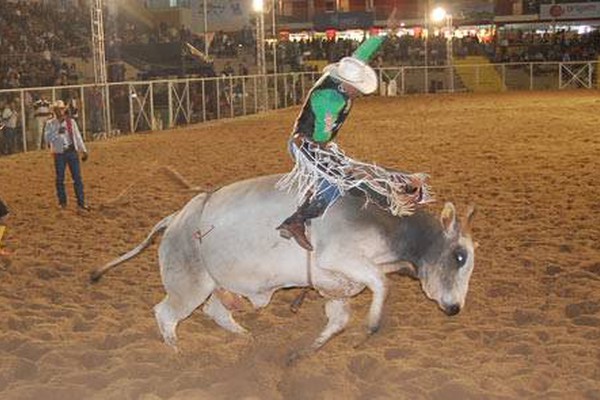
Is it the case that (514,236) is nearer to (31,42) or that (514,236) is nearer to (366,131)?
(366,131)

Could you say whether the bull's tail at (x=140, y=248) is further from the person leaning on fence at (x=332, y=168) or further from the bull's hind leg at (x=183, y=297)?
the person leaning on fence at (x=332, y=168)

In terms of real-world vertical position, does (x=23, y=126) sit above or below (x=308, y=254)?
below

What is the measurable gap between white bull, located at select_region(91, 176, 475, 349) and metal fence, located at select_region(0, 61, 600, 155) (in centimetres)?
1516

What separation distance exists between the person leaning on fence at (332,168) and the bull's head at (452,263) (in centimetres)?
30

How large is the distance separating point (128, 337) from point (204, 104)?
22.6 m

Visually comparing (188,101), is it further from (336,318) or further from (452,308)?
(452,308)

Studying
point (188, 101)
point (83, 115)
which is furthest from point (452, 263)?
point (188, 101)

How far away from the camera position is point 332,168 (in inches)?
213

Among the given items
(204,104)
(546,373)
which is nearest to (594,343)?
(546,373)

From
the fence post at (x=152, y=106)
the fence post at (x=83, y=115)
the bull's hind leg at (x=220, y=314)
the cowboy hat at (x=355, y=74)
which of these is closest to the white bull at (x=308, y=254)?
the bull's hind leg at (x=220, y=314)

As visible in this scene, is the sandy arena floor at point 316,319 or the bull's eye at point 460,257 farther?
the sandy arena floor at point 316,319

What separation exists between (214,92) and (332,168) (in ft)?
79.8

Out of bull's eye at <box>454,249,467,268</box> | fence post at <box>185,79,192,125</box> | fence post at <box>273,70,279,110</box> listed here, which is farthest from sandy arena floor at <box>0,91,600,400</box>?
fence post at <box>273,70,279,110</box>

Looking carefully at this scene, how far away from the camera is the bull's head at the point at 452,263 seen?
5.18 meters
